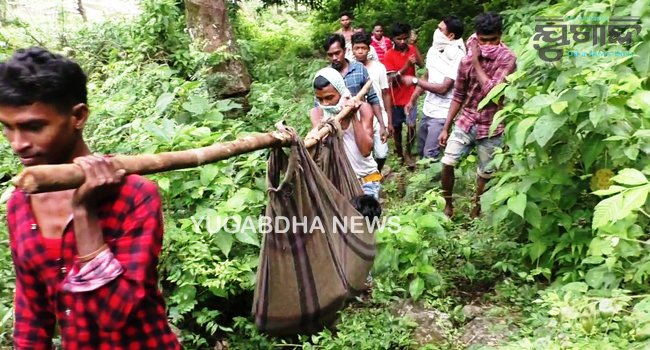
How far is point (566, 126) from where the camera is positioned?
2.97 metres

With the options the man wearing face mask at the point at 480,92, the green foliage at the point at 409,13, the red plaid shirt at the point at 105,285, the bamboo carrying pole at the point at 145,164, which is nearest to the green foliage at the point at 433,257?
the man wearing face mask at the point at 480,92

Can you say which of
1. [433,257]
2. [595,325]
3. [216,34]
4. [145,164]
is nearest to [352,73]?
[433,257]

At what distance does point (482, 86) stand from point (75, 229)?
3.29 m

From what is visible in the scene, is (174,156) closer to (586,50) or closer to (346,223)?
(346,223)

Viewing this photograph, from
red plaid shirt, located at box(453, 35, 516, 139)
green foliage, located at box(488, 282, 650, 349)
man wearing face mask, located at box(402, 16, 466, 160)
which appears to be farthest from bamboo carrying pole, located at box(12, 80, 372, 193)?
man wearing face mask, located at box(402, 16, 466, 160)

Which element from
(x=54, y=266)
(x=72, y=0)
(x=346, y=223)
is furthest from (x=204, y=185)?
(x=72, y=0)

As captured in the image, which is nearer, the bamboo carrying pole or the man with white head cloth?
the bamboo carrying pole

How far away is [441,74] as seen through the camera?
5.00 meters

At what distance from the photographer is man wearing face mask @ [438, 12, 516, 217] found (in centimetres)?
404

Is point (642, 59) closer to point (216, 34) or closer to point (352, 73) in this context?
point (352, 73)

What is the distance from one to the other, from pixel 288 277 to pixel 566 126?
5.14ft

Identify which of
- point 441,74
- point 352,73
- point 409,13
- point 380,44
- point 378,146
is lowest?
point 378,146

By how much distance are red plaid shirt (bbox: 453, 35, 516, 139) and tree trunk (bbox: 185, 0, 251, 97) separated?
2.68m

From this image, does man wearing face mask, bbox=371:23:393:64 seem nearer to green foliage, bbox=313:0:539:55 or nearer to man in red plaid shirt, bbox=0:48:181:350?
green foliage, bbox=313:0:539:55
